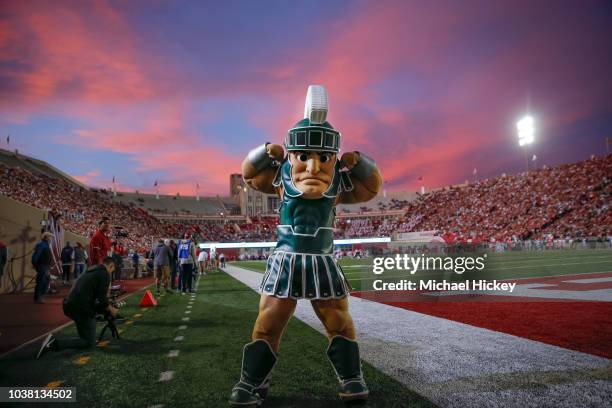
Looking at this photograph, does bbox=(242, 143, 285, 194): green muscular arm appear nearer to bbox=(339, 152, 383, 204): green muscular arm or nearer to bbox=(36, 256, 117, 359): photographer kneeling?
bbox=(339, 152, 383, 204): green muscular arm

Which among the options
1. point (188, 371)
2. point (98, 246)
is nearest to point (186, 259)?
point (98, 246)

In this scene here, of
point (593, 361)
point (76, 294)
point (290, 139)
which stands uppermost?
point (290, 139)

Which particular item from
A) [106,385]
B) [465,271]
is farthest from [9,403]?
[465,271]

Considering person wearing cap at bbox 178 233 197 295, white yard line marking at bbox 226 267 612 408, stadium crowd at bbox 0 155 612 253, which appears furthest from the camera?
stadium crowd at bbox 0 155 612 253

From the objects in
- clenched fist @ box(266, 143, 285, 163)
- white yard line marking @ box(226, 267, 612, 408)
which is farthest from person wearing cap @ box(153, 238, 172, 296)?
clenched fist @ box(266, 143, 285, 163)

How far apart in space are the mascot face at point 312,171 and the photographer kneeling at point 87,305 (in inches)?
142

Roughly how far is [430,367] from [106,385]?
309 centimetres

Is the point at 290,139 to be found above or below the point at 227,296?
above

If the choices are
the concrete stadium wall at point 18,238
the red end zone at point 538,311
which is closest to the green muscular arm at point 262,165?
the red end zone at point 538,311

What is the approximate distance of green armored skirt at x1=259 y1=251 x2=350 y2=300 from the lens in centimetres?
339

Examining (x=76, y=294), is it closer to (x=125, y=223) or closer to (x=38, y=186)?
(x=38, y=186)

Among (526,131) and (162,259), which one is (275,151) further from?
(526,131)

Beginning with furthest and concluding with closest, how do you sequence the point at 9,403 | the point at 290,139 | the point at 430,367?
the point at 430,367
the point at 290,139
the point at 9,403

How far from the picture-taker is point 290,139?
3736mm
